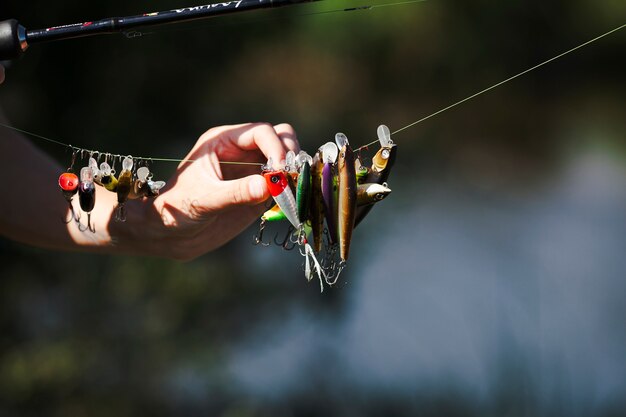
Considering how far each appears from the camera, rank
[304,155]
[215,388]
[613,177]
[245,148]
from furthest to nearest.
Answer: [215,388] → [613,177] → [245,148] → [304,155]

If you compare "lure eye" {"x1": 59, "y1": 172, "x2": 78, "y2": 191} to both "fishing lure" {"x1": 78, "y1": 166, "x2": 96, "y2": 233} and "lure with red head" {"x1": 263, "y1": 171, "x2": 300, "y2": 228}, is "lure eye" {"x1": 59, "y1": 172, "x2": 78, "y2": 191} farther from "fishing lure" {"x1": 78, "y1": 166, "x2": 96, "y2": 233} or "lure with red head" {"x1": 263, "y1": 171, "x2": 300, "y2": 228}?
"lure with red head" {"x1": 263, "y1": 171, "x2": 300, "y2": 228}

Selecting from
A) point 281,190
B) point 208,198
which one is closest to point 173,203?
point 208,198

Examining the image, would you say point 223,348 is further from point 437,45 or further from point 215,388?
point 437,45

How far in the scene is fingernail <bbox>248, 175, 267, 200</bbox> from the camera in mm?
757

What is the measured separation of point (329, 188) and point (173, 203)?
0.70ft

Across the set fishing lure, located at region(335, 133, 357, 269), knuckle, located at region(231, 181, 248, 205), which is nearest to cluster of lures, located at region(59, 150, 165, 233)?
knuckle, located at region(231, 181, 248, 205)

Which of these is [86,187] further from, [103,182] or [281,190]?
[281,190]

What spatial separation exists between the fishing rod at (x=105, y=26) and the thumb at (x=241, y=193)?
15 cm

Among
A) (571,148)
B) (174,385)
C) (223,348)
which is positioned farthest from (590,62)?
(174,385)

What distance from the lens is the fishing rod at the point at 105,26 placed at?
0.75 metres

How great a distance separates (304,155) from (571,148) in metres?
0.88

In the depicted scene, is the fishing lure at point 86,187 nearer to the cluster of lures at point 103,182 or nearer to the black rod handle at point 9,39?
the cluster of lures at point 103,182

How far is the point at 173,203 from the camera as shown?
2.93ft

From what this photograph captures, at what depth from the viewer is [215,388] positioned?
1.60 m
